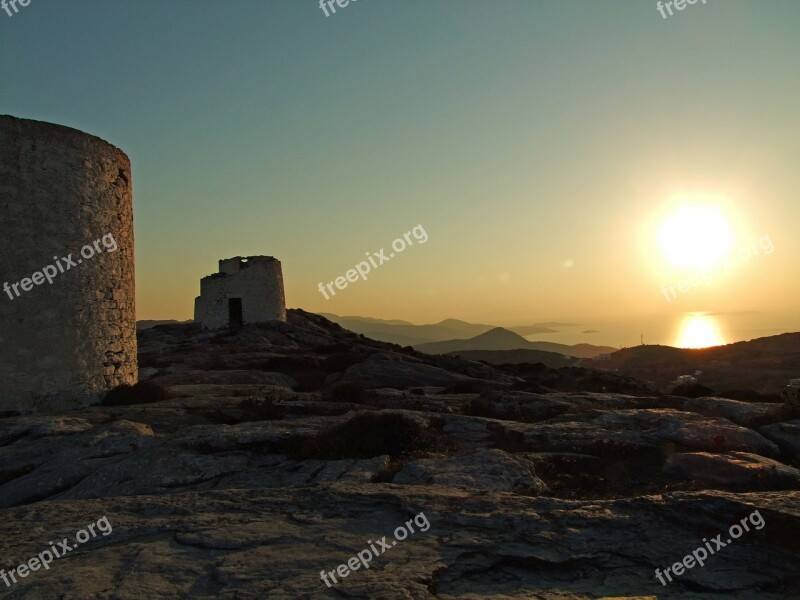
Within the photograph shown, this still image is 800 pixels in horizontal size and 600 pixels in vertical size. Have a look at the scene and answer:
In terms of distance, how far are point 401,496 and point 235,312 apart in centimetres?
3315

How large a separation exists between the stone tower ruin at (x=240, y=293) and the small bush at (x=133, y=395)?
22.1 m

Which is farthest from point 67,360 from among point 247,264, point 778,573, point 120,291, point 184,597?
point 247,264

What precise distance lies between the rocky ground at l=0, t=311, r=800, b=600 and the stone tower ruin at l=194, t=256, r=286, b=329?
2124cm

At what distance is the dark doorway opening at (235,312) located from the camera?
36.8m

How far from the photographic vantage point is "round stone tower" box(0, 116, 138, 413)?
12.6m

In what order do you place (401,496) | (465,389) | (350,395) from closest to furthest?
(401,496), (350,395), (465,389)

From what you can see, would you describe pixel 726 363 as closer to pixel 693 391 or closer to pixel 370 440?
pixel 693 391

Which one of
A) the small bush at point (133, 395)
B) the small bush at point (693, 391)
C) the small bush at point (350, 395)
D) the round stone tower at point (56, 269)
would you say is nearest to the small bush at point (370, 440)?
the small bush at point (350, 395)

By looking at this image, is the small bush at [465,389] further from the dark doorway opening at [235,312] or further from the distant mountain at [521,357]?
the distant mountain at [521,357]

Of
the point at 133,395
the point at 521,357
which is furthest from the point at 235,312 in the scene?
the point at 521,357

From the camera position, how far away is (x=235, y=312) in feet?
122

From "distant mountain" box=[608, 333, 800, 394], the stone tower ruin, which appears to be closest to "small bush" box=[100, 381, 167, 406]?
the stone tower ruin

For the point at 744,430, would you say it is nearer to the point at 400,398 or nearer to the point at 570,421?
the point at 570,421

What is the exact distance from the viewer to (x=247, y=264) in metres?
36.7
